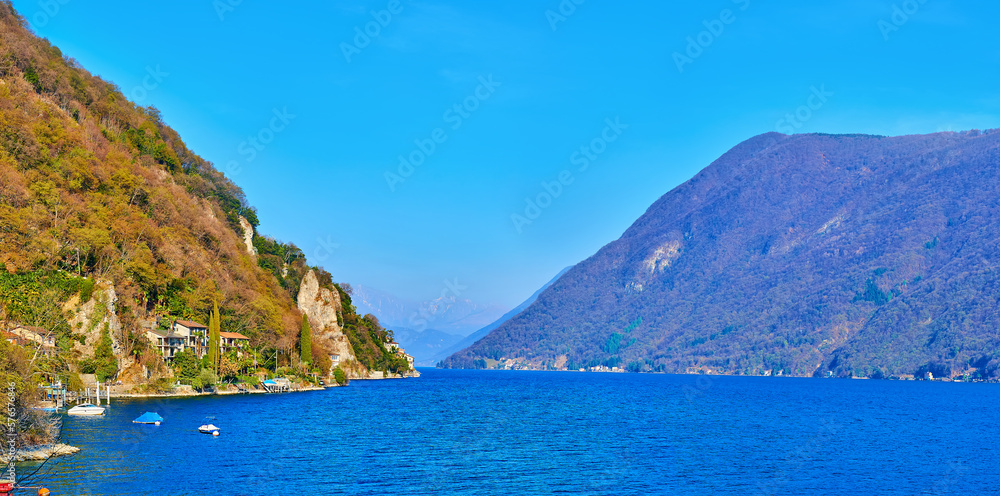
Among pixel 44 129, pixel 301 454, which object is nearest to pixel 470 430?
pixel 301 454

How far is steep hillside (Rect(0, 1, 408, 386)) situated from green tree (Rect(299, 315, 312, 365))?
153 centimetres

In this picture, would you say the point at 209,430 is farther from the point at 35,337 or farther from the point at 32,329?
the point at 32,329

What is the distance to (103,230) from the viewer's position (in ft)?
302

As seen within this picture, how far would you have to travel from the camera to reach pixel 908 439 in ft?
238

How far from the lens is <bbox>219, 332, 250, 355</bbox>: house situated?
10669 centimetres

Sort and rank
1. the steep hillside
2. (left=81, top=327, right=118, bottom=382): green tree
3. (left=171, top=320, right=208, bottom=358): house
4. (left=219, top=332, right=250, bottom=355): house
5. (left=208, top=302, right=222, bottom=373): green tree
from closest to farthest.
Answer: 1. the steep hillside
2. (left=81, top=327, right=118, bottom=382): green tree
3. (left=171, top=320, right=208, bottom=358): house
4. (left=208, top=302, right=222, bottom=373): green tree
5. (left=219, top=332, right=250, bottom=355): house

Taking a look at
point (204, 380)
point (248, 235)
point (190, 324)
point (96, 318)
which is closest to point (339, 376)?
point (248, 235)

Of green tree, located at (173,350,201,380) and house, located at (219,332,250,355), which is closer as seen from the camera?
green tree, located at (173,350,201,380)

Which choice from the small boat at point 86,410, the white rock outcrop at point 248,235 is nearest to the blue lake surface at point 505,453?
the small boat at point 86,410

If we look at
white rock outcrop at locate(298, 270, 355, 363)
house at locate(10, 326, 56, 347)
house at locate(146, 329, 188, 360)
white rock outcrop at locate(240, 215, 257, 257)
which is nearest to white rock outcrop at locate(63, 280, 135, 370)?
house at locate(146, 329, 188, 360)

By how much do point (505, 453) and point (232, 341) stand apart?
65054 mm

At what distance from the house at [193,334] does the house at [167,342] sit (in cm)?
52

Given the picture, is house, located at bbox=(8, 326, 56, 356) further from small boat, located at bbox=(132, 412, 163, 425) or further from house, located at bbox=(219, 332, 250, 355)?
house, located at bbox=(219, 332, 250, 355)

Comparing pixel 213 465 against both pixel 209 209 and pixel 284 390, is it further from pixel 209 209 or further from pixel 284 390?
pixel 209 209
